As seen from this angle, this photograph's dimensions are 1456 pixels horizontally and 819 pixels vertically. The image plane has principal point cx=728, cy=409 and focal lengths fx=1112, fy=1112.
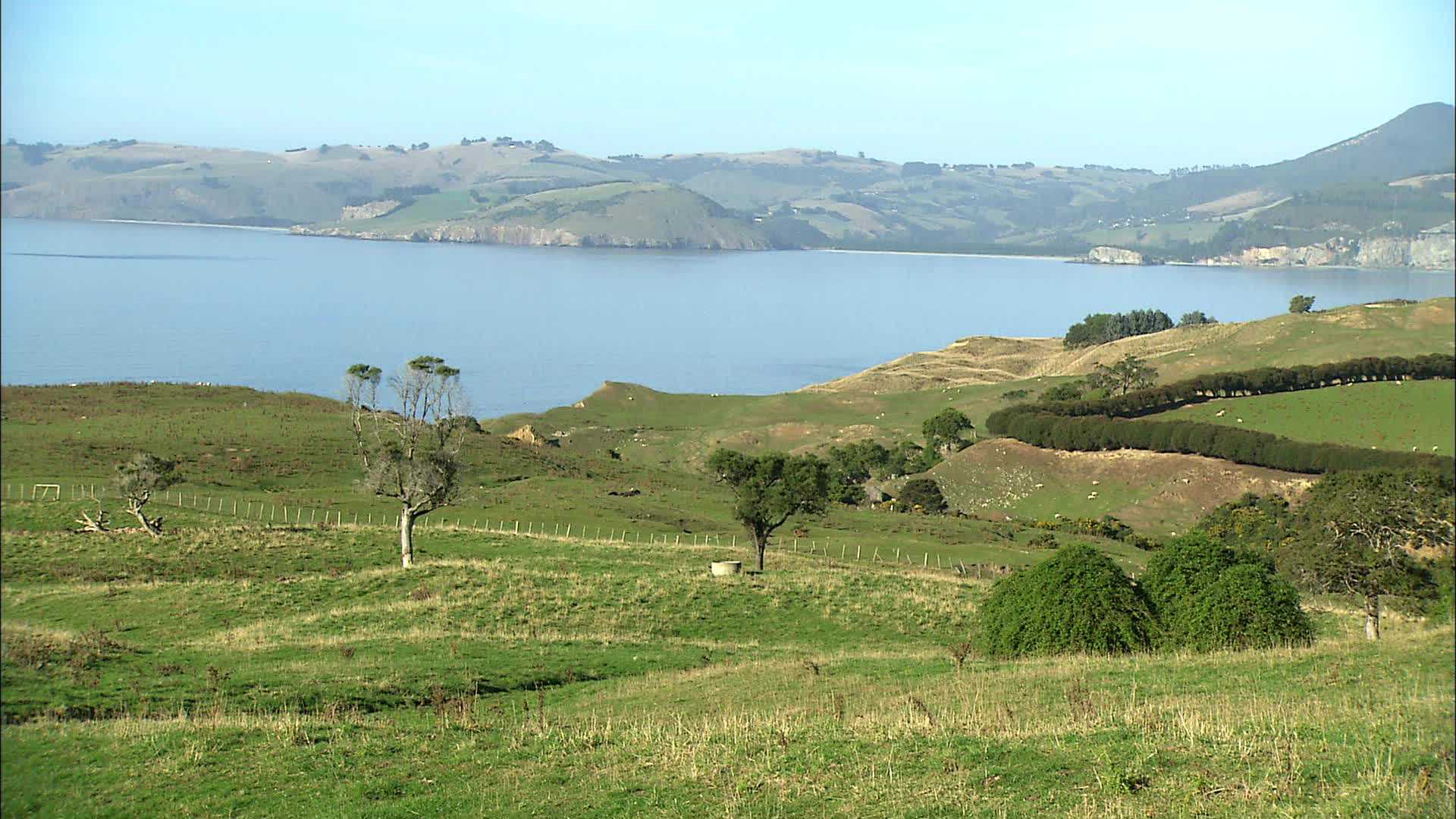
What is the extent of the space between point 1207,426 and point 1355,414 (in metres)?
27.9

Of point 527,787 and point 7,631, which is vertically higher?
point 7,631

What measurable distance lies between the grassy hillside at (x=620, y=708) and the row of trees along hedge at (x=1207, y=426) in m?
5.10

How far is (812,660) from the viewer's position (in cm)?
2139

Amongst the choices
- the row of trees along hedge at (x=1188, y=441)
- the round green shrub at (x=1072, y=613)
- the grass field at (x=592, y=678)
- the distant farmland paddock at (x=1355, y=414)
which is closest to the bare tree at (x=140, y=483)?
the grass field at (x=592, y=678)

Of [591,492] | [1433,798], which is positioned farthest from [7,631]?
[591,492]

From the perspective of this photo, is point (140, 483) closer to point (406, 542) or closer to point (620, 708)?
point (406, 542)

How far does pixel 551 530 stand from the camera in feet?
146

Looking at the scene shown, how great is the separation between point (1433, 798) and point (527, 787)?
8.09 meters

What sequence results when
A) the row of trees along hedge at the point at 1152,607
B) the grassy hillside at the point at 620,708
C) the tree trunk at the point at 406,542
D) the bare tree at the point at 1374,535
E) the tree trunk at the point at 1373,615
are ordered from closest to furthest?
the grassy hillside at the point at 620,708
the bare tree at the point at 1374,535
the row of trees along hedge at the point at 1152,607
the tree trunk at the point at 1373,615
the tree trunk at the point at 406,542

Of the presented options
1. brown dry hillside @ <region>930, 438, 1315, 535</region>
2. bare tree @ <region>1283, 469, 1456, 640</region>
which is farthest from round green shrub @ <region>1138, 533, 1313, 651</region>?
brown dry hillside @ <region>930, 438, 1315, 535</region>

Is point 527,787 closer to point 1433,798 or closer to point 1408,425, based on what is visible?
point 1433,798

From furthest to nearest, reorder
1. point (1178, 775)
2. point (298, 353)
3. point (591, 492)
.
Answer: point (298, 353) → point (591, 492) → point (1178, 775)

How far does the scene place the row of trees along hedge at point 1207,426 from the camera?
32000 mm

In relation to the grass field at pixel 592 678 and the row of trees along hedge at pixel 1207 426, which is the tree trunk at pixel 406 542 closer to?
the grass field at pixel 592 678
